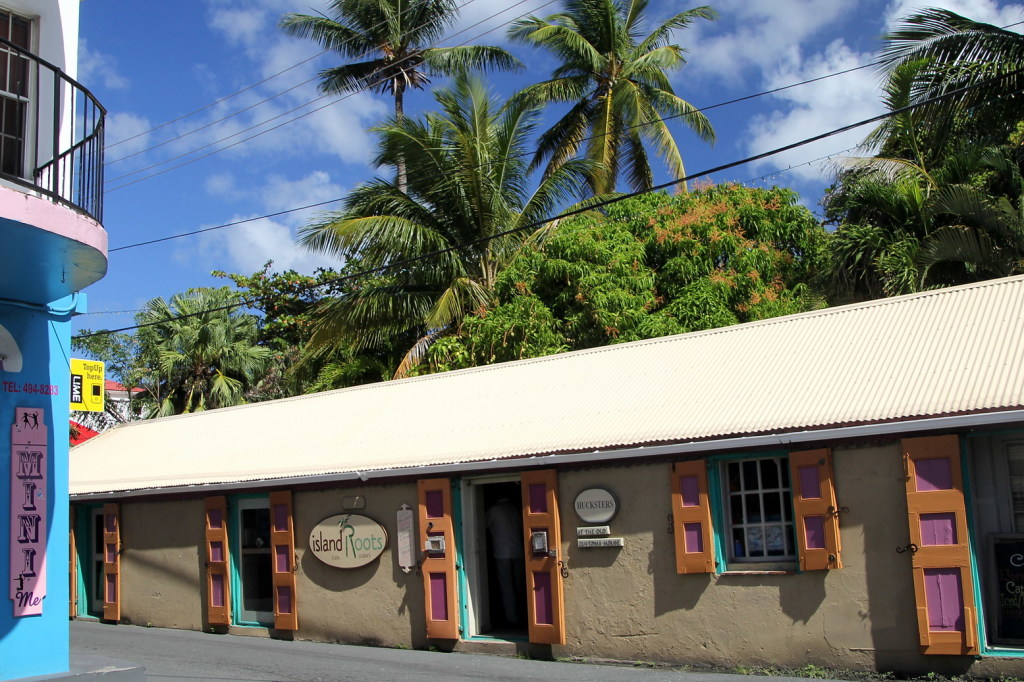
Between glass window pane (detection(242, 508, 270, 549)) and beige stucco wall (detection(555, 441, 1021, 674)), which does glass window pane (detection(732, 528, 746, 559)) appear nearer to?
beige stucco wall (detection(555, 441, 1021, 674))

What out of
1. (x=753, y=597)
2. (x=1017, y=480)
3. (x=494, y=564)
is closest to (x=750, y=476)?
(x=753, y=597)

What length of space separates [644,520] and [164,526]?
28.2 ft

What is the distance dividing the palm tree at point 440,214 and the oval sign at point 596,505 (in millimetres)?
11897

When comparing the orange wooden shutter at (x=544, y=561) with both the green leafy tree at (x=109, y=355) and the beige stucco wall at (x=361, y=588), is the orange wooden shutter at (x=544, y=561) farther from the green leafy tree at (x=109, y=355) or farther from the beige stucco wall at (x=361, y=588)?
the green leafy tree at (x=109, y=355)

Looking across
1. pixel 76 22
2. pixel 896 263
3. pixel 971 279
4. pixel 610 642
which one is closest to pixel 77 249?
pixel 76 22

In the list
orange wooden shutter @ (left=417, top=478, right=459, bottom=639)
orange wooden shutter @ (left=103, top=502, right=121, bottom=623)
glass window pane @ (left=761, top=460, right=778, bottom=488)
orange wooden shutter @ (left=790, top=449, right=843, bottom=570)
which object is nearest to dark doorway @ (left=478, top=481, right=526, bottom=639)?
orange wooden shutter @ (left=417, top=478, right=459, bottom=639)

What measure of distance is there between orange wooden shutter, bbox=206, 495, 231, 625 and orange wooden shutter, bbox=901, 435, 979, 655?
9.81m

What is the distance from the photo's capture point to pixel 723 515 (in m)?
10.6

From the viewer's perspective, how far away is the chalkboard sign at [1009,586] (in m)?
8.98

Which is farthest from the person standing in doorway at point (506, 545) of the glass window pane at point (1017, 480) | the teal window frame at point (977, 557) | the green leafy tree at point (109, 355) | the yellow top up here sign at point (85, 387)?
the green leafy tree at point (109, 355)

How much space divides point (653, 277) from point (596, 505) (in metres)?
11.3

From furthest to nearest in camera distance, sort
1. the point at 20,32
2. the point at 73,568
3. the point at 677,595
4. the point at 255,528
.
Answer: the point at 73,568 → the point at 255,528 → the point at 677,595 → the point at 20,32

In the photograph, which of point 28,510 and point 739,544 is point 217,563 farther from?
point 739,544

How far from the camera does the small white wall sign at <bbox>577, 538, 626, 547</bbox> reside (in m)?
11.1
